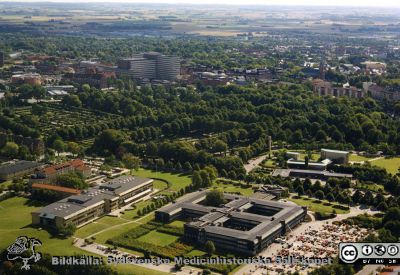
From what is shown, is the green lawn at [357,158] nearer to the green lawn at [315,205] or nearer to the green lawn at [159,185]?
the green lawn at [315,205]

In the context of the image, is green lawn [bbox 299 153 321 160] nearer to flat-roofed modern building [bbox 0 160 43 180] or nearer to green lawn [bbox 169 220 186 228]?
green lawn [bbox 169 220 186 228]

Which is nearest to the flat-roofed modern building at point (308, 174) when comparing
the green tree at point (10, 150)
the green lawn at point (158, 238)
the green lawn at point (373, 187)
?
the green lawn at point (373, 187)

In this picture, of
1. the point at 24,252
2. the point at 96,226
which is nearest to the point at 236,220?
the point at 96,226

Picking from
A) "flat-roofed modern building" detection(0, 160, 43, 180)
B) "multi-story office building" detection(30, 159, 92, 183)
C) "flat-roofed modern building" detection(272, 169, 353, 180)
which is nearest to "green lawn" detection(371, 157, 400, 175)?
"flat-roofed modern building" detection(272, 169, 353, 180)

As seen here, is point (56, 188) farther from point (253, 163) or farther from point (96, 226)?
point (253, 163)

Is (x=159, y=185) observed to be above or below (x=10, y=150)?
below
